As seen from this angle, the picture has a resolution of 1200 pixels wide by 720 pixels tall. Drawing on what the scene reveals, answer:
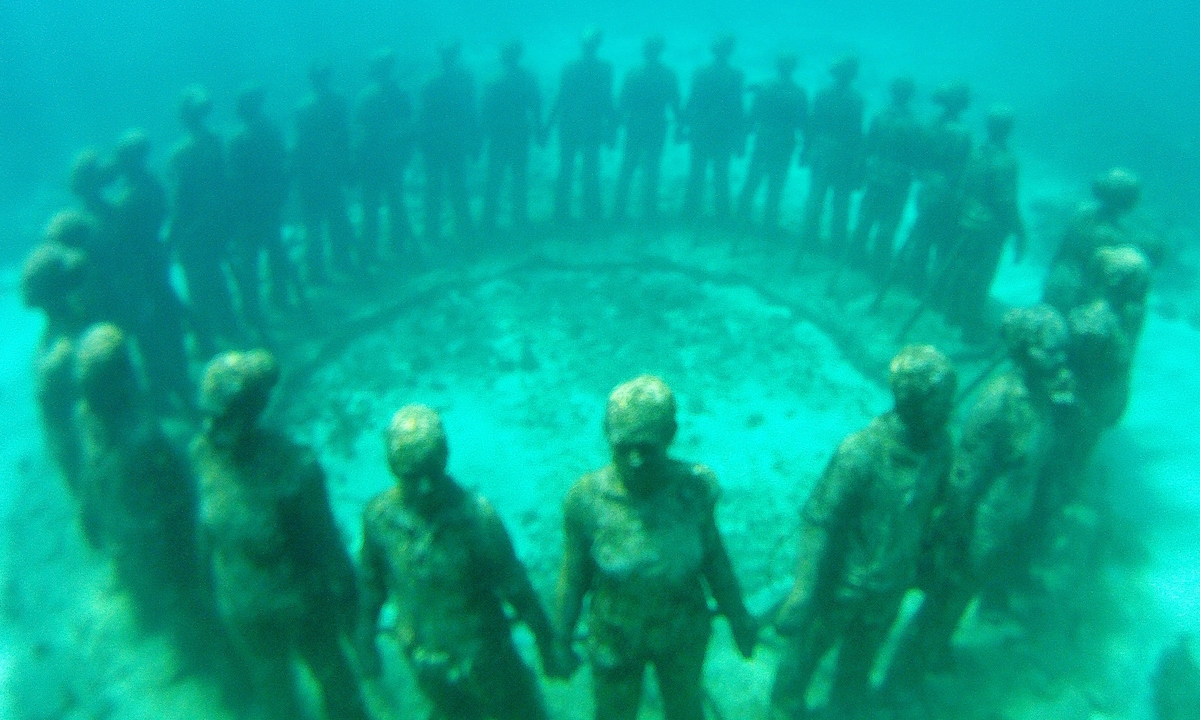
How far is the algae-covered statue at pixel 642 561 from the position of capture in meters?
3.64

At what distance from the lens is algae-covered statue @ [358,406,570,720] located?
3.56 meters

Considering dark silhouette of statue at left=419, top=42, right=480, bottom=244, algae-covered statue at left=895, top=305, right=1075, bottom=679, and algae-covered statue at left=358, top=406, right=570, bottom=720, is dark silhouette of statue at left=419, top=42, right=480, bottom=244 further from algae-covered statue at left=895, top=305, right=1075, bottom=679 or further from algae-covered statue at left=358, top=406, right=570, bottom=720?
algae-covered statue at left=895, top=305, right=1075, bottom=679

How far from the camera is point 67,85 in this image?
28219 mm

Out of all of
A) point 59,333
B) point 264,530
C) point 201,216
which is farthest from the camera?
point 201,216

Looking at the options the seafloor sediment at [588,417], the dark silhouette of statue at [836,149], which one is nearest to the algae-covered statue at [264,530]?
the seafloor sediment at [588,417]

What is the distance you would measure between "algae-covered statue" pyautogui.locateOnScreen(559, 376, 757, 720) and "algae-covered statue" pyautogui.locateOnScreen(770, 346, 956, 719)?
0.67m

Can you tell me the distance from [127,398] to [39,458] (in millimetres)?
4413

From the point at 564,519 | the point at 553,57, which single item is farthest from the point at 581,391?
the point at 553,57

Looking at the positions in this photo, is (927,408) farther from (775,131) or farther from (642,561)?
(775,131)

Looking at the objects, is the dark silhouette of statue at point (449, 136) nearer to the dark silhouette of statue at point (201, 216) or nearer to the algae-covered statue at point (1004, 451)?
the dark silhouette of statue at point (201, 216)

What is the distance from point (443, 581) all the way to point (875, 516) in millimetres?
2343

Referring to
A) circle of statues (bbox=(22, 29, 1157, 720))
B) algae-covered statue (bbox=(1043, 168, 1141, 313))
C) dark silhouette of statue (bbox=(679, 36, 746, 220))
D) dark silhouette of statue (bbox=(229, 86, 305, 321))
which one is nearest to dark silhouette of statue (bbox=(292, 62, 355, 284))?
dark silhouette of statue (bbox=(229, 86, 305, 321))

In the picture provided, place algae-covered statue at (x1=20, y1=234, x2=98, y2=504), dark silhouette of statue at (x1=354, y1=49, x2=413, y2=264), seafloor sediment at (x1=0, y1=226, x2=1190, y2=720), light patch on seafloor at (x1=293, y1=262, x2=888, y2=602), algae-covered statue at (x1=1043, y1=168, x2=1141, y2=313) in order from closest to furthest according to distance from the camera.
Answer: seafloor sediment at (x1=0, y1=226, x2=1190, y2=720) → algae-covered statue at (x1=20, y1=234, x2=98, y2=504) → algae-covered statue at (x1=1043, y1=168, x2=1141, y2=313) → light patch on seafloor at (x1=293, y1=262, x2=888, y2=602) → dark silhouette of statue at (x1=354, y1=49, x2=413, y2=264)

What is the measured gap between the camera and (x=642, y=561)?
12.0ft
